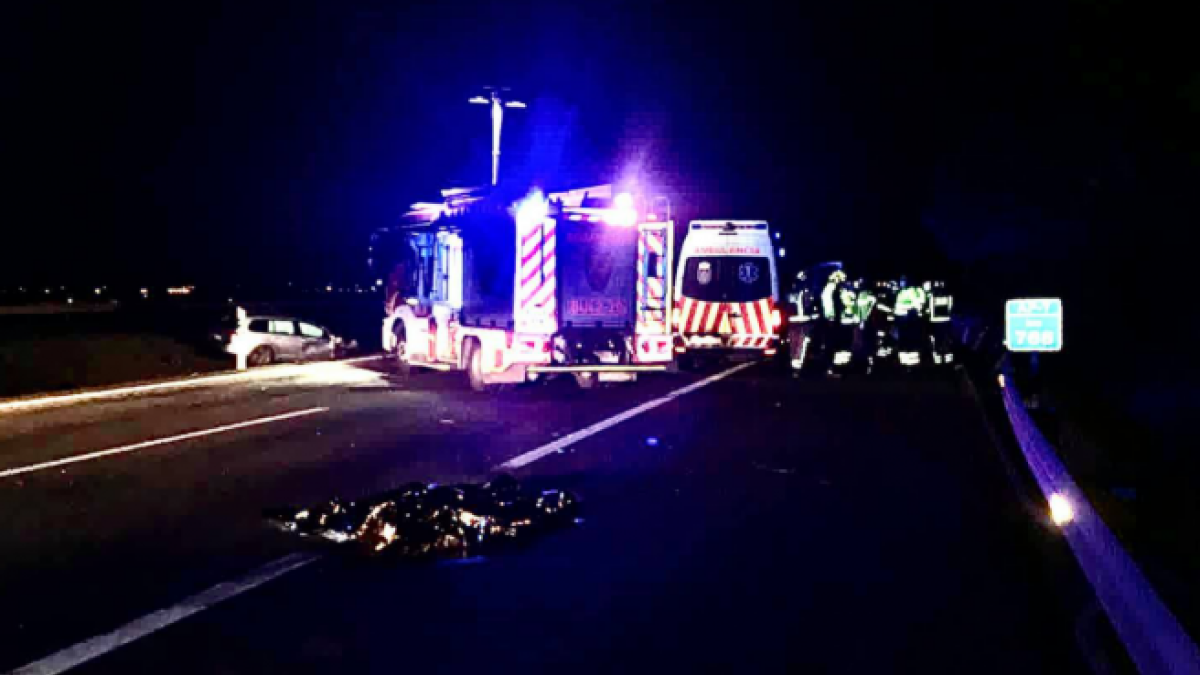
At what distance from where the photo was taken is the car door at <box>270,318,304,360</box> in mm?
27156

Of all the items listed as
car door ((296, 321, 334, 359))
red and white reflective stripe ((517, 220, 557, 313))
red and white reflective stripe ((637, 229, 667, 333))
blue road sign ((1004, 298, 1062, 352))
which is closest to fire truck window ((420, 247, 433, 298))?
red and white reflective stripe ((517, 220, 557, 313))

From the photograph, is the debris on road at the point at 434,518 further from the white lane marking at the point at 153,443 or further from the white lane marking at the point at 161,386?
the white lane marking at the point at 161,386

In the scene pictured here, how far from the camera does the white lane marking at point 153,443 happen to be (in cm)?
1216

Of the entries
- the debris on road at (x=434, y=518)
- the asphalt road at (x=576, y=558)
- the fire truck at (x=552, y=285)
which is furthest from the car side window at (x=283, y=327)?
the debris on road at (x=434, y=518)

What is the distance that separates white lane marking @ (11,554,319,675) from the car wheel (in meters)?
18.9

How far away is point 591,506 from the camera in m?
10.2

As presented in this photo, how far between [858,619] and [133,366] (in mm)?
24627

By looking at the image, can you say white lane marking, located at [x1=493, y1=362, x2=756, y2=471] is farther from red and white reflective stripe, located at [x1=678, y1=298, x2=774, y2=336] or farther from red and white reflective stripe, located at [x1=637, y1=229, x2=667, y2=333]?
red and white reflective stripe, located at [x1=678, y1=298, x2=774, y2=336]

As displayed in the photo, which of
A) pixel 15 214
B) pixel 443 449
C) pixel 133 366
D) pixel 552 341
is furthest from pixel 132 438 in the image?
pixel 15 214

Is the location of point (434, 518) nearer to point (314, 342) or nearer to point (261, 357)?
point (261, 357)

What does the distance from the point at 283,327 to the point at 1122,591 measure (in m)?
23.4

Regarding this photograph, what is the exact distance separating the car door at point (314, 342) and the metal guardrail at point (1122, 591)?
67.8 feet

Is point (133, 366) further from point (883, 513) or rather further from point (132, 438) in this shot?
point (883, 513)

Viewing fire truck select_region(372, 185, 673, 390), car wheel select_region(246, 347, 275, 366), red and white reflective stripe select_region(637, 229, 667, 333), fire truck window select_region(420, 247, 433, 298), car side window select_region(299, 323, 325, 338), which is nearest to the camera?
fire truck select_region(372, 185, 673, 390)
